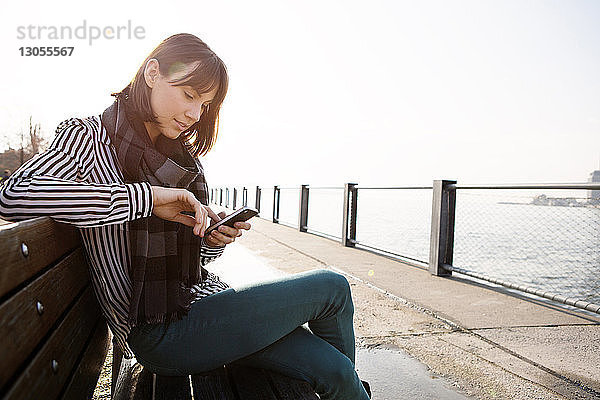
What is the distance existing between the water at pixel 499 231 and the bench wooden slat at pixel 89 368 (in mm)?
4043

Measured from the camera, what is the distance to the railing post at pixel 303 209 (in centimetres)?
1094

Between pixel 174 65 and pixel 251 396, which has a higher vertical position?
pixel 174 65

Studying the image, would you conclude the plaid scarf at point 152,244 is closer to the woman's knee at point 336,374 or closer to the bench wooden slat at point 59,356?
the bench wooden slat at point 59,356

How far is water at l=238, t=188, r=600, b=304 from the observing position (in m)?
5.14

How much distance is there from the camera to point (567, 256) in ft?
27.4

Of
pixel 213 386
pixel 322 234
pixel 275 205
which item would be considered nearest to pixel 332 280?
pixel 213 386

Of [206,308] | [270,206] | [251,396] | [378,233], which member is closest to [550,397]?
[251,396]

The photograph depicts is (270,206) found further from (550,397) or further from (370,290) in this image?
(550,397)

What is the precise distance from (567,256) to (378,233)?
3.30 metres

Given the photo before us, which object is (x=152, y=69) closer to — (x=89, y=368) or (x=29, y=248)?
(x=29, y=248)

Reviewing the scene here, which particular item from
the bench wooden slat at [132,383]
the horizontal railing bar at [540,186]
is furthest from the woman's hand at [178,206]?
the horizontal railing bar at [540,186]

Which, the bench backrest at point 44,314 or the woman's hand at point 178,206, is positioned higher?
the woman's hand at point 178,206

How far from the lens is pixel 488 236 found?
34.1ft

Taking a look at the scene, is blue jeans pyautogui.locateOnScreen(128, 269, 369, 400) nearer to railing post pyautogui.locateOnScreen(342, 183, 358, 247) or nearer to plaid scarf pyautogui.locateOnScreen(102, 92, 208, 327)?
plaid scarf pyautogui.locateOnScreen(102, 92, 208, 327)
